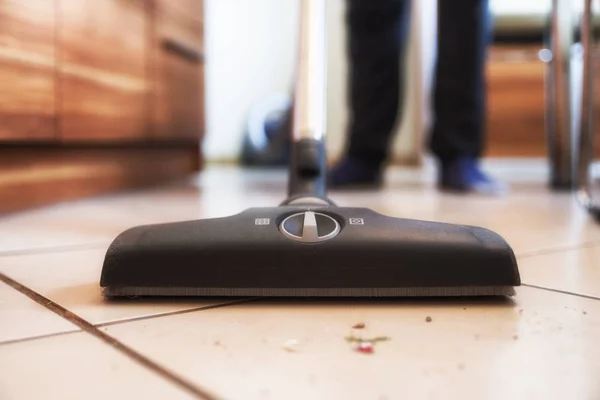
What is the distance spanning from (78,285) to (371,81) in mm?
1270

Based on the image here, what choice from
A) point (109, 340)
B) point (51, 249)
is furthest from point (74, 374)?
point (51, 249)

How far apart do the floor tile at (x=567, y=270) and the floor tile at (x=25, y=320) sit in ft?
1.47

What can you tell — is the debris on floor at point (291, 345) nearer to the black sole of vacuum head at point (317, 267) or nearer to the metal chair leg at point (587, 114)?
the black sole of vacuum head at point (317, 267)

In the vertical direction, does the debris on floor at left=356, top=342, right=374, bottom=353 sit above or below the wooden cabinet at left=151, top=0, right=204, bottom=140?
below

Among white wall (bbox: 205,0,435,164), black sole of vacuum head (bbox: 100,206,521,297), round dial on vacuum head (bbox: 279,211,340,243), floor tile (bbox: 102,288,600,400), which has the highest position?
white wall (bbox: 205,0,435,164)

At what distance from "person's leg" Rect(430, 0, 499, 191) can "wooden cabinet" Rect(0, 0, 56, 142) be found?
3.10 feet

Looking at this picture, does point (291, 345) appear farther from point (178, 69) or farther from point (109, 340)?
point (178, 69)

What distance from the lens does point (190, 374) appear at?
40cm

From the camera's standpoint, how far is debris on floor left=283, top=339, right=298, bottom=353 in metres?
0.44

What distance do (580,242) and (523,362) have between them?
56cm

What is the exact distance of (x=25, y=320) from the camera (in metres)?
0.52

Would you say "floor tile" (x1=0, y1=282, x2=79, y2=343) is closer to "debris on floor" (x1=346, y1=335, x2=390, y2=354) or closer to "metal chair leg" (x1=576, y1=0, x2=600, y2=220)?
"debris on floor" (x1=346, y1=335, x2=390, y2=354)

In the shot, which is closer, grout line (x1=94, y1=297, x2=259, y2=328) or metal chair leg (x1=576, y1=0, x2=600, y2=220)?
grout line (x1=94, y1=297, x2=259, y2=328)

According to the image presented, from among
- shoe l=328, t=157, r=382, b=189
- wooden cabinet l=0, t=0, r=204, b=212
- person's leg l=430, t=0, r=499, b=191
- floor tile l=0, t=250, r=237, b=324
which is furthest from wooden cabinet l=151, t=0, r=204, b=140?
floor tile l=0, t=250, r=237, b=324
